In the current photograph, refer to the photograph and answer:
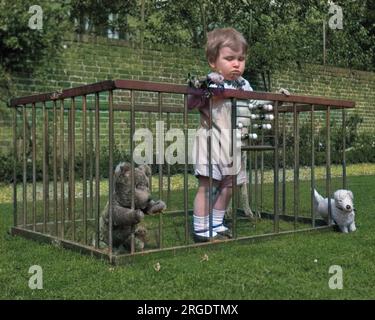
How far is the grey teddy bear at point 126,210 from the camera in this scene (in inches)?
127

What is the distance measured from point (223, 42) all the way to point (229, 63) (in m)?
0.14

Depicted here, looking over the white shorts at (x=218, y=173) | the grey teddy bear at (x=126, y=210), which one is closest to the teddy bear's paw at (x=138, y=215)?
the grey teddy bear at (x=126, y=210)

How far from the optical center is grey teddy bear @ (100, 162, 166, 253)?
10.6ft

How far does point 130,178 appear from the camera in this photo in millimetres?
3322

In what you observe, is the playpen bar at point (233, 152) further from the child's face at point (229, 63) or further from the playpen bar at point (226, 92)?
the child's face at point (229, 63)

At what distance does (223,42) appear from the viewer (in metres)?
3.86

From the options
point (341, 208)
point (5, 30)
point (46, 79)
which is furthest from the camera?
point (46, 79)

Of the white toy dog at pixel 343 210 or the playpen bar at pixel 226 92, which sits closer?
the playpen bar at pixel 226 92

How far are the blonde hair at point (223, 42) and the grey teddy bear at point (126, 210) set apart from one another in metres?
0.97

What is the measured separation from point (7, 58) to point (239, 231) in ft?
19.0

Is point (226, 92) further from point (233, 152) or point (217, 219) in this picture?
point (217, 219)

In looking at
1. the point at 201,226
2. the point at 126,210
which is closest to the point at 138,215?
the point at 126,210

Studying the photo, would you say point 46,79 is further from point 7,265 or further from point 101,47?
point 7,265
